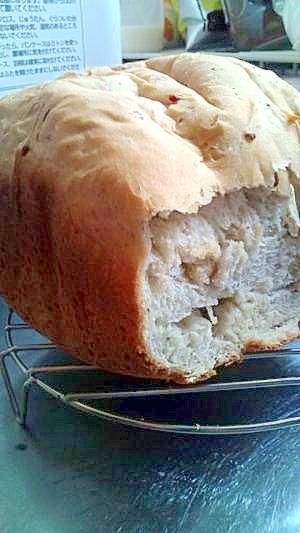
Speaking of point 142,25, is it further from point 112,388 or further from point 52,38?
point 112,388

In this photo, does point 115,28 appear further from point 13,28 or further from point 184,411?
point 184,411

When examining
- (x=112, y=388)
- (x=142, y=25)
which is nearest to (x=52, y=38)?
(x=112, y=388)

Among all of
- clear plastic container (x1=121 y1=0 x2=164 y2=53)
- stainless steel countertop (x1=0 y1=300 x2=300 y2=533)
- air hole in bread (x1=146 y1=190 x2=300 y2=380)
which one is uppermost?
clear plastic container (x1=121 y1=0 x2=164 y2=53)

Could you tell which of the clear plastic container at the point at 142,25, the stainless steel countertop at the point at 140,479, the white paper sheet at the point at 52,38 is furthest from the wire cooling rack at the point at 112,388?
the clear plastic container at the point at 142,25

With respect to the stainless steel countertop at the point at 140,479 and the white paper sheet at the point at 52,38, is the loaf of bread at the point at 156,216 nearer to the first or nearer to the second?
the stainless steel countertop at the point at 140,479

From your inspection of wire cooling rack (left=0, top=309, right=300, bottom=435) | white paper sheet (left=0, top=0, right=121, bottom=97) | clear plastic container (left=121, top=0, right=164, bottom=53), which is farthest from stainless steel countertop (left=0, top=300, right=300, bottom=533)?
clear plastic container (left=121, top=0, right=164, bottom=53)

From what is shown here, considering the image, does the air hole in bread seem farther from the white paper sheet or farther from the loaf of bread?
the white paper sheet
